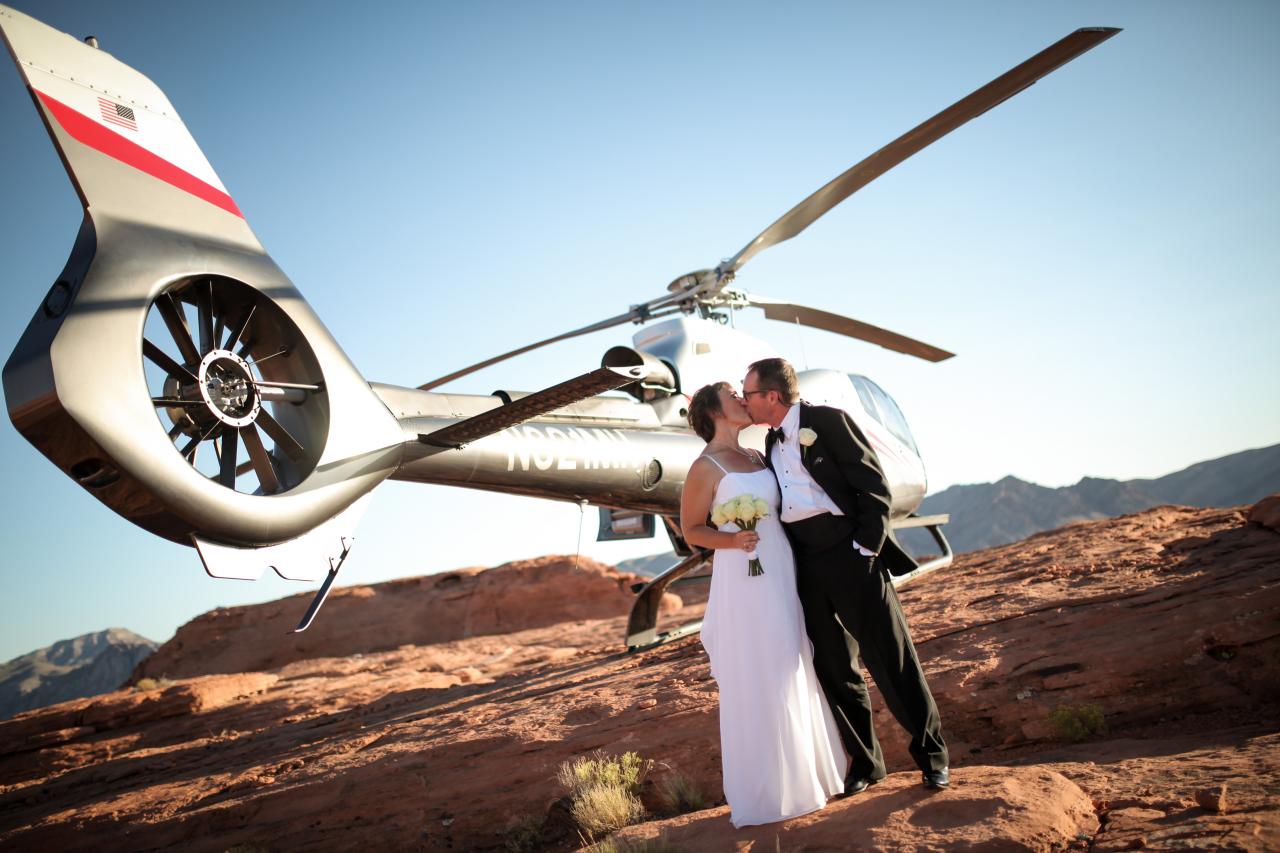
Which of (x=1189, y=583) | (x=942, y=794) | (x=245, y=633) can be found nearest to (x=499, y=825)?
(x=942, y=794)

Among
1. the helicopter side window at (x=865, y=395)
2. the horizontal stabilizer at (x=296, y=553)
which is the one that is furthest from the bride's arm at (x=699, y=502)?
the helicopter side window at (x=865, y=395)

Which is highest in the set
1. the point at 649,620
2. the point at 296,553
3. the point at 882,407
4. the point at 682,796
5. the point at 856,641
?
the point at 882,407

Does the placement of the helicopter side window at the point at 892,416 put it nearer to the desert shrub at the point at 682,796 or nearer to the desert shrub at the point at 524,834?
the desert shrub at the point at 682,796

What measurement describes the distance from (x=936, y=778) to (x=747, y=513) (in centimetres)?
146

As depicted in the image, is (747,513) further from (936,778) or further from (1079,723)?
(1079,723)

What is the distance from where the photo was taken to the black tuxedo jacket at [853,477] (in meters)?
3.84

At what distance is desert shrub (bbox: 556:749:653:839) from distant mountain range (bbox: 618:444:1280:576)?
52.0 meters

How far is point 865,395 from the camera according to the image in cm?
1012

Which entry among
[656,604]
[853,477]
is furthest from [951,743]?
[656,604]

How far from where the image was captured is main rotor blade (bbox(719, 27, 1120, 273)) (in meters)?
6.25

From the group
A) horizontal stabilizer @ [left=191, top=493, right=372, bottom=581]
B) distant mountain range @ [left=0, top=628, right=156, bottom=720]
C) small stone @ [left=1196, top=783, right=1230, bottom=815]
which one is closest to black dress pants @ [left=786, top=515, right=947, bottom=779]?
small stone @ [left=1196, top=783, right=1230, bottom=815]

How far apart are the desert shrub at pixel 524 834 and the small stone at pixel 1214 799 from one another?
399 centimetres

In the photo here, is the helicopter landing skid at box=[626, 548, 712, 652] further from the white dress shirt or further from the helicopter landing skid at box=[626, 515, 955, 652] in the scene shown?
the white dress shirt

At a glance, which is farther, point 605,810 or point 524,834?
point 524,834
